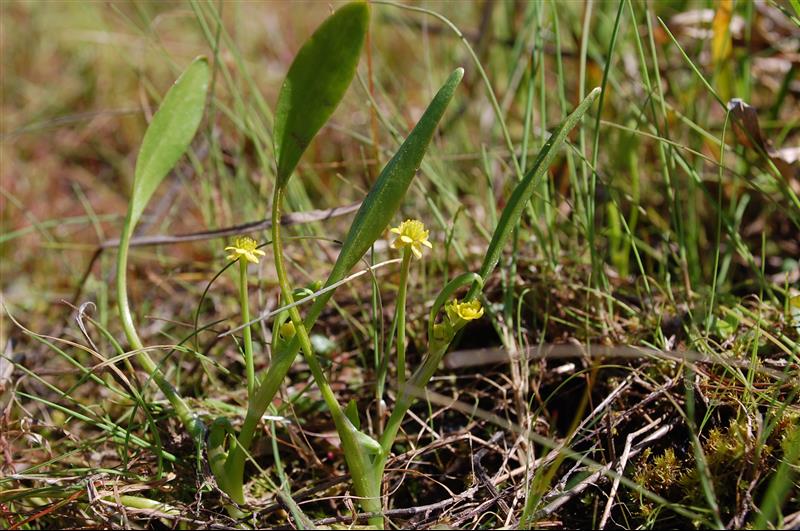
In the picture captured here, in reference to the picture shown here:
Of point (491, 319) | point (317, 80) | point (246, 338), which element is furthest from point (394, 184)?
point (491, 319)

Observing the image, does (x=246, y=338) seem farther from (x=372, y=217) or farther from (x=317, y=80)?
(x=317, y=80)

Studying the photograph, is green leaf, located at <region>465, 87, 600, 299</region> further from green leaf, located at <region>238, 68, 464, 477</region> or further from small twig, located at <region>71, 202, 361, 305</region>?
small twig, located at <region>71, 202, 361, 305</region>

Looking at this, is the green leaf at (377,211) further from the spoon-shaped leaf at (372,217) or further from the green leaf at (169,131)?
the green leaf at (169,131)

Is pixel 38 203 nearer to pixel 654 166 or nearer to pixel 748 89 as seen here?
pixel 654 166

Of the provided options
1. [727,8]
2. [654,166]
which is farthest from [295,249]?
[727,8]

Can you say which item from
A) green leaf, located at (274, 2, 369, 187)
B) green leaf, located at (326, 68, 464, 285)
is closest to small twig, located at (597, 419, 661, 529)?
green leaf, located at (326, 68, 464, 285)

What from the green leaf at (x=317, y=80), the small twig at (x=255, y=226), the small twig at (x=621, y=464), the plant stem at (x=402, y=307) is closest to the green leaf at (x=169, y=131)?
the small twig at (x=255, y=226)
